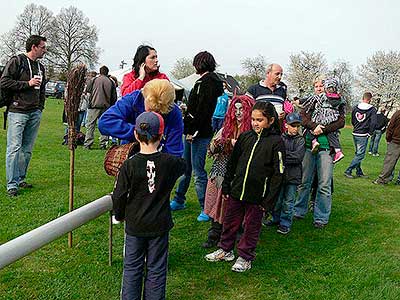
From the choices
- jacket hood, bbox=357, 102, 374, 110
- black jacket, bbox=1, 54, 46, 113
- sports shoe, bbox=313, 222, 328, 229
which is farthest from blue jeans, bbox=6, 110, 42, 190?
jacket hood, bbox=357, 102, 374, 110

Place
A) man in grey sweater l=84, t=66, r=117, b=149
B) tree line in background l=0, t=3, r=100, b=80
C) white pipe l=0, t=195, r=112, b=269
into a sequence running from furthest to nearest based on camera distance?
tree line in background l=0, t=3, r=100, b=80
man in grey sweater l=84, t=66, r=117, b=149
white pipe l=0, t=195, r=112, b=269

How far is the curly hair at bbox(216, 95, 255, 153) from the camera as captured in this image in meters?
4.72

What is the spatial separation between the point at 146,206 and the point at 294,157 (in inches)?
113

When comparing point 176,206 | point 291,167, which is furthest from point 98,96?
point 291,167

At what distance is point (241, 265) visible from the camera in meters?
4.29

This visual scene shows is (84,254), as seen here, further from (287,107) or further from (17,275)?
(287,107)

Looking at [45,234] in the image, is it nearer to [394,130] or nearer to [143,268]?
[143,268]

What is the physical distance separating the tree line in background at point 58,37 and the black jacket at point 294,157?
4697 cm

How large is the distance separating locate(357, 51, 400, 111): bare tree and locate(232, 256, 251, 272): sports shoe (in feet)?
180

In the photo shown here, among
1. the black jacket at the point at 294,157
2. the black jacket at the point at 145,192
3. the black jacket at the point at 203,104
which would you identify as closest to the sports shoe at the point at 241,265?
the black jacket at the point at 145,192

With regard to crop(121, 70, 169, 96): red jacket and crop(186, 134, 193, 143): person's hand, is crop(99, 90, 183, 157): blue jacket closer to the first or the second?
crop(121, 70, 169, 96): red jacket

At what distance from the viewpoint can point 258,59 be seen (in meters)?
66.8

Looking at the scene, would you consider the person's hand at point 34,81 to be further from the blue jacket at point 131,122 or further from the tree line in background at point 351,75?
the tree line in background at point 351,75

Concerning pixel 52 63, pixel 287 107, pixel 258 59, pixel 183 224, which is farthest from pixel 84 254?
pixel 258 59
